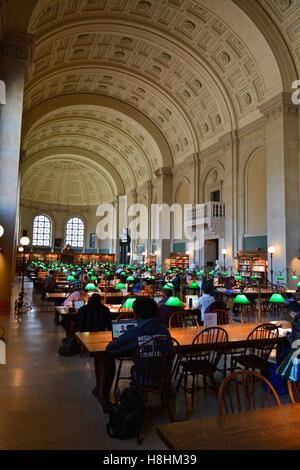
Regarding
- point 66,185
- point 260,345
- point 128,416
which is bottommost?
point 128,416

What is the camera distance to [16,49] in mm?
10781

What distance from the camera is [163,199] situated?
26.6 metres

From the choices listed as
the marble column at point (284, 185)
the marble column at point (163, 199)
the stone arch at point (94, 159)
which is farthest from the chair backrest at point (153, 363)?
the stone arch at point (94, 159)

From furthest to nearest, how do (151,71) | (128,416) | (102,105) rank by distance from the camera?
1. (102,105)
2. (151,71)
3. (128,416)

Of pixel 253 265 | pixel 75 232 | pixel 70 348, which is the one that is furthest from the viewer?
pixel 75 232

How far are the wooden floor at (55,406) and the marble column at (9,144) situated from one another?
4115mm

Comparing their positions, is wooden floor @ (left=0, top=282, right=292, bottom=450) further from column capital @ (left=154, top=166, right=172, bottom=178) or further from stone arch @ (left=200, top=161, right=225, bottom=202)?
column capital @ (left=154, top=166, right=172, bottom=178)

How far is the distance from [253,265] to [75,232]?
31312mm

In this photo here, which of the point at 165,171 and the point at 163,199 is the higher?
the point at 165,171

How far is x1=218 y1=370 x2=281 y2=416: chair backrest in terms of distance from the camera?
2.43 metres

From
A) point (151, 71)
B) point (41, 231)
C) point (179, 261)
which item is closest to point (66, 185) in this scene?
point (41, 231)

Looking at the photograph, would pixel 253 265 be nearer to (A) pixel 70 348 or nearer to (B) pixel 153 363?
(A) pixel 70 348

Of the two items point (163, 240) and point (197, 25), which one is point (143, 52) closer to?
point (197, 25)
